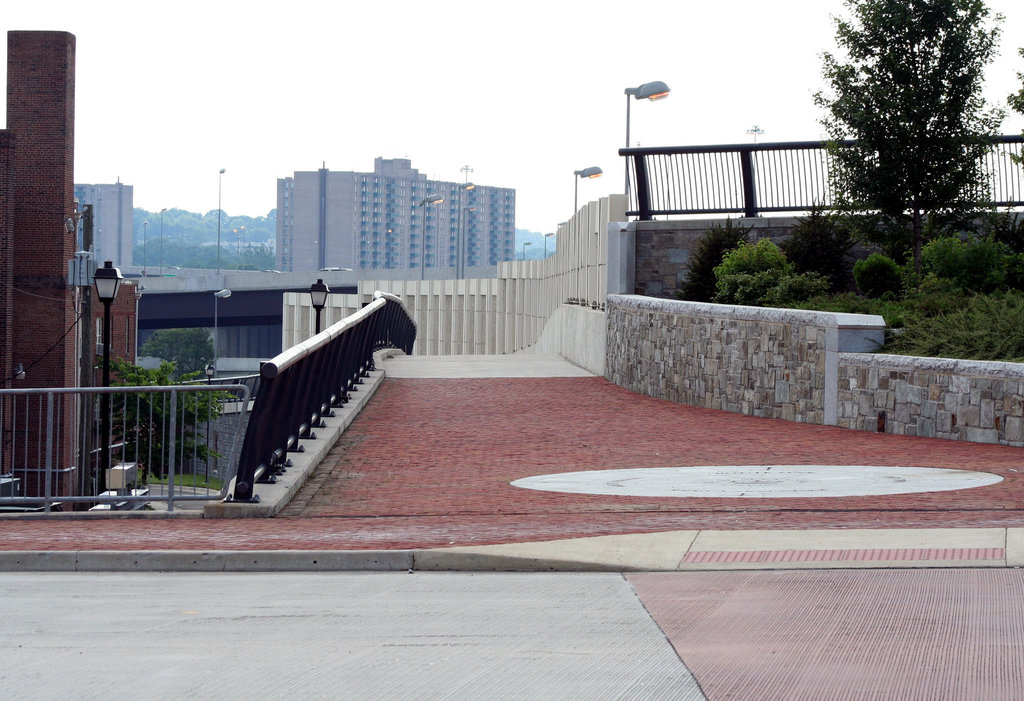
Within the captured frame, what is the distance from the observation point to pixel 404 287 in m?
74.6

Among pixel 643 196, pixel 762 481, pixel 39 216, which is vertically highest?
pixel 39 216

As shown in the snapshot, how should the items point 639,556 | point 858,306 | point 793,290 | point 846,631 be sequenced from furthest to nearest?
point 793,290 → point 858,306 → point 639,556 → point 846,631

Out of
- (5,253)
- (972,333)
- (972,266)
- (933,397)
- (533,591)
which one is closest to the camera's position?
(533,591)

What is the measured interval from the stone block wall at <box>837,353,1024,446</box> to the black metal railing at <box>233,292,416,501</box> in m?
6.36

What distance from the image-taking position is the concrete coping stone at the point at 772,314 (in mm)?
15648

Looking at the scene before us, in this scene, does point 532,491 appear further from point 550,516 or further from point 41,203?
point 41,203

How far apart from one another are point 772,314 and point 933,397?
9.55 ft

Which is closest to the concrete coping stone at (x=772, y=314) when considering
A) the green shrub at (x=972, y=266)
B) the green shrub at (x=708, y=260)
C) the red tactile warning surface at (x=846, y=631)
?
the green shrub at (x=708, y=260)

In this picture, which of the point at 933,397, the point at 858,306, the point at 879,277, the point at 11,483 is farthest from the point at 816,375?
the point at 11,483

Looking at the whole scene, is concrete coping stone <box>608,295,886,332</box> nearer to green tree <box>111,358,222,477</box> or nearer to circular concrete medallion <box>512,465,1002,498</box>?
circular concrete medallion <box>512,465,1002,498</box>

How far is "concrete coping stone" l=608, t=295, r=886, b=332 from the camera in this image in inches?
616

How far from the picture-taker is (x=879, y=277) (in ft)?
66.5

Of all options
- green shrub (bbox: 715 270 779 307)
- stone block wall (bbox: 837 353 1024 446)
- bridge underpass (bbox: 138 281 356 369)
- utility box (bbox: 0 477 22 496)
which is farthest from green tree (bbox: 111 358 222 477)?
bridge underpass (bbox: 138 281 356 369)

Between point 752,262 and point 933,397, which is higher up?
point 752,262
